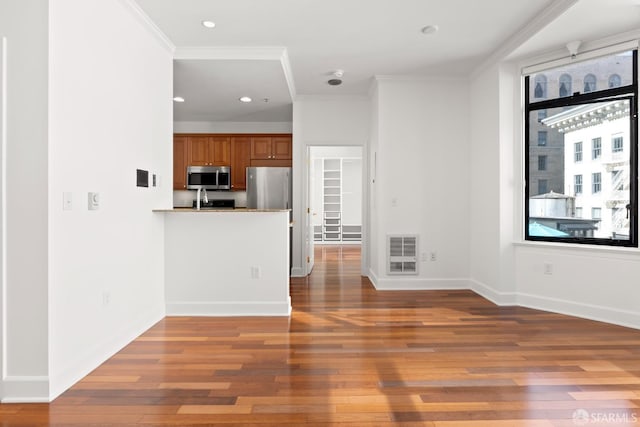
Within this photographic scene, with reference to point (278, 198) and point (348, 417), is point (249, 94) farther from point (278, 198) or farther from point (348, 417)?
point (348, 417)

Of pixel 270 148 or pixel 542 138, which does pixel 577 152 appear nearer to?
pixel 542 138

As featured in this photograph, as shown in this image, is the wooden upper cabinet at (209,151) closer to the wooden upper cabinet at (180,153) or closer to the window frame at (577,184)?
the wooden upper cabinet at (180,153)

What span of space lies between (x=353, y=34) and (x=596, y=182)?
281cm

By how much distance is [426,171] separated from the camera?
200 inches

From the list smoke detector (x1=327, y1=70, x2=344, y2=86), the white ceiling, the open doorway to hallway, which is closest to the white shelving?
the open doorway to hallway

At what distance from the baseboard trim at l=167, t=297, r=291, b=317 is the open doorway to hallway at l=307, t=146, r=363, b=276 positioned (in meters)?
6.55

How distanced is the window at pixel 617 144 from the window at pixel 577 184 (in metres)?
0.38

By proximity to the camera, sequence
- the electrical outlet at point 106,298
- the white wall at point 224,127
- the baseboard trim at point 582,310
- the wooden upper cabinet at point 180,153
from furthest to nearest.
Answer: the white wall at point 224,127
the wooden upper cabinet at point 180,153
the baseboard trim at point 582,310
the electrical outlet at point 106,298

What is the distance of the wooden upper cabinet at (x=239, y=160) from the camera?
6891 millimetres

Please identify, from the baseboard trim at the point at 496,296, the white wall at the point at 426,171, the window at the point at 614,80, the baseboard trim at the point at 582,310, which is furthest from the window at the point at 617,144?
the baseboard trim at the point at 496,296

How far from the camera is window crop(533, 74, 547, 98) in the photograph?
13.6 ft
